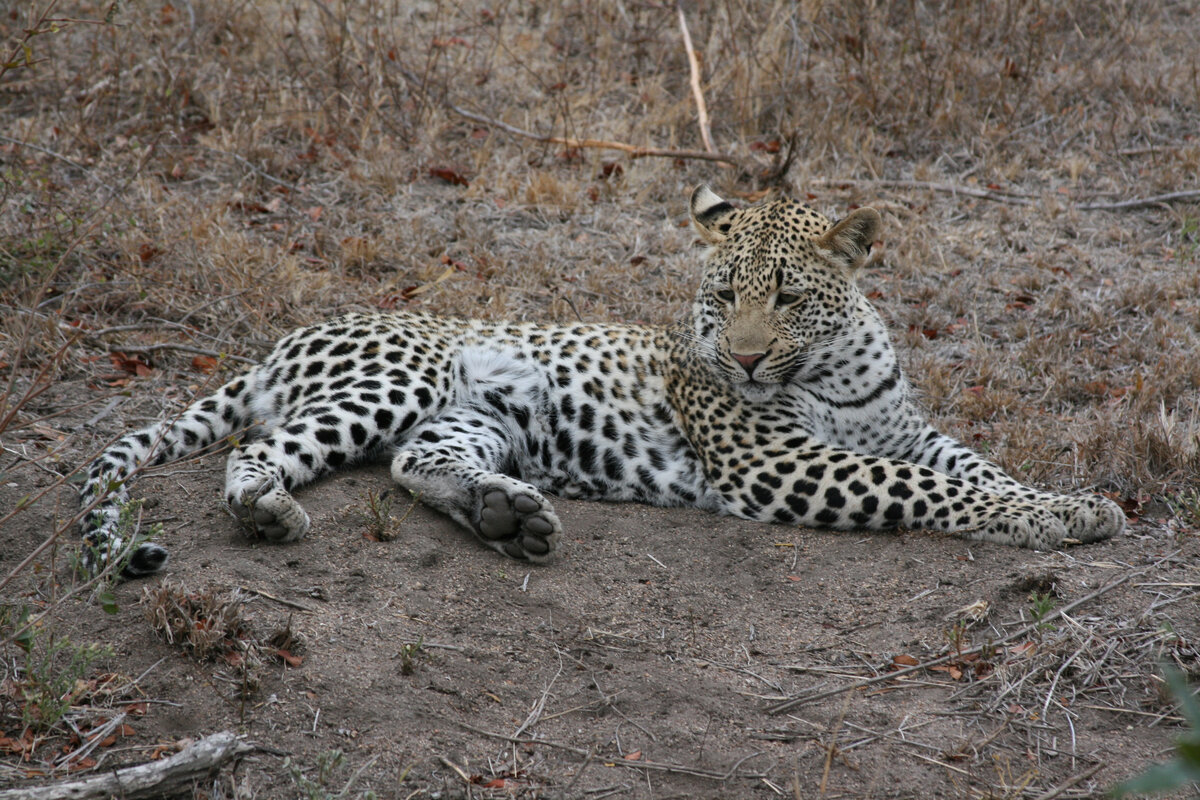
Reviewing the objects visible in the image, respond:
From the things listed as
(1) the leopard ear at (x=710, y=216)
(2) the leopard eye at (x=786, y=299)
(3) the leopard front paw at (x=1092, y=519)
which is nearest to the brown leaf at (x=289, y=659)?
(2) the leopard eye at (x=786, y=299)

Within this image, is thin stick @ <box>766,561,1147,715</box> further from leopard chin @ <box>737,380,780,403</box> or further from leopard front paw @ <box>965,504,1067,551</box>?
leopard chin @ <box>737,380,780,403</box>

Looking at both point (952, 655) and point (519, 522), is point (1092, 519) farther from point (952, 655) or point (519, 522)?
point (519, 522)

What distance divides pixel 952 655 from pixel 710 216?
3124 millimetres

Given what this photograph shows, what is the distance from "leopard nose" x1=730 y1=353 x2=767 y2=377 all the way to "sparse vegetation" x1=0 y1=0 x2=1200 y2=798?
1011mm

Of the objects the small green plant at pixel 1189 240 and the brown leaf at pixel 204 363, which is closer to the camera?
the brown leaf at pixel 204 363

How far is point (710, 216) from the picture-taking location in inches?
262

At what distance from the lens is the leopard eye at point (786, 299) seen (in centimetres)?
591

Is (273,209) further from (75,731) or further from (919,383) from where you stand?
(75,731)

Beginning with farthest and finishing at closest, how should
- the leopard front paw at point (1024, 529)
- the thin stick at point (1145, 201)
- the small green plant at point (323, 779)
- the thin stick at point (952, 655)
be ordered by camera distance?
the thin stick at point (1145, 201)
the leopard front paw at point (1024, 529)
the thin stick at point (952, 655)
the small green plant at point (323, 779)

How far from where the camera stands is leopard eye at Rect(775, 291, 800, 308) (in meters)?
5.91

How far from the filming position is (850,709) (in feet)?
13.8

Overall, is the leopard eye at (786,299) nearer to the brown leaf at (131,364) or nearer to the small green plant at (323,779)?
the small green plant at (323,779)

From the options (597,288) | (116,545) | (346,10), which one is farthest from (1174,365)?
(346,10)

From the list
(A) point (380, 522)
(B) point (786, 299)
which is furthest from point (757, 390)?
(A) point (380, 522)
